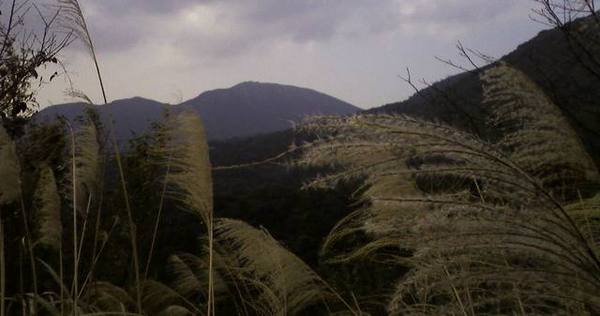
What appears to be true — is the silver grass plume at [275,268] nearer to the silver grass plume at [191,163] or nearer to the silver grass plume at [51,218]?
the silver grass plume at [191,163]

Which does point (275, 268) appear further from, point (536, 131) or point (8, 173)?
point (536, 131)

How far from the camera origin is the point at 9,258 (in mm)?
6039

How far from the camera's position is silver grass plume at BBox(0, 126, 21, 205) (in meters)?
1.83

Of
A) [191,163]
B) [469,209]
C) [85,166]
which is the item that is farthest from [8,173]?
[469,209]

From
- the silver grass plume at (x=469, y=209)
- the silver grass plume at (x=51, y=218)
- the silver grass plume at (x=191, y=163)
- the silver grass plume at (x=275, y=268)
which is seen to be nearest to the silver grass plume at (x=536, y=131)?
the silver grass plume at (x=469, y=209)

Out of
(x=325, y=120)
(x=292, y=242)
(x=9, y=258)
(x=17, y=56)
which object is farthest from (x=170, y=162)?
(x=292, y=242)

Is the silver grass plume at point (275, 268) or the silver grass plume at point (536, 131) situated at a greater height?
the silver grass plume at point (536, 131)

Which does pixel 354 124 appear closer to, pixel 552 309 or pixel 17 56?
pixel 552 309

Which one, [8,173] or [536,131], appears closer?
[536,131]

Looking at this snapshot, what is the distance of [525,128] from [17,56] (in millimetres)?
6712

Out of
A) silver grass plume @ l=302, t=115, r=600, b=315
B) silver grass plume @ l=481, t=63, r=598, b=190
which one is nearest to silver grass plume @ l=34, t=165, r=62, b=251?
silver grass plume @ l=302, t=115, r=600, b=315

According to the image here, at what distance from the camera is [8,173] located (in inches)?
72.4

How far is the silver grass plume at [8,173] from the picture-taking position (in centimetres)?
183

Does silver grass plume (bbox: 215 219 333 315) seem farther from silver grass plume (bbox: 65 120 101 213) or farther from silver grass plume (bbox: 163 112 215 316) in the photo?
silver grass plume (bbox: 65 120 101 213)
